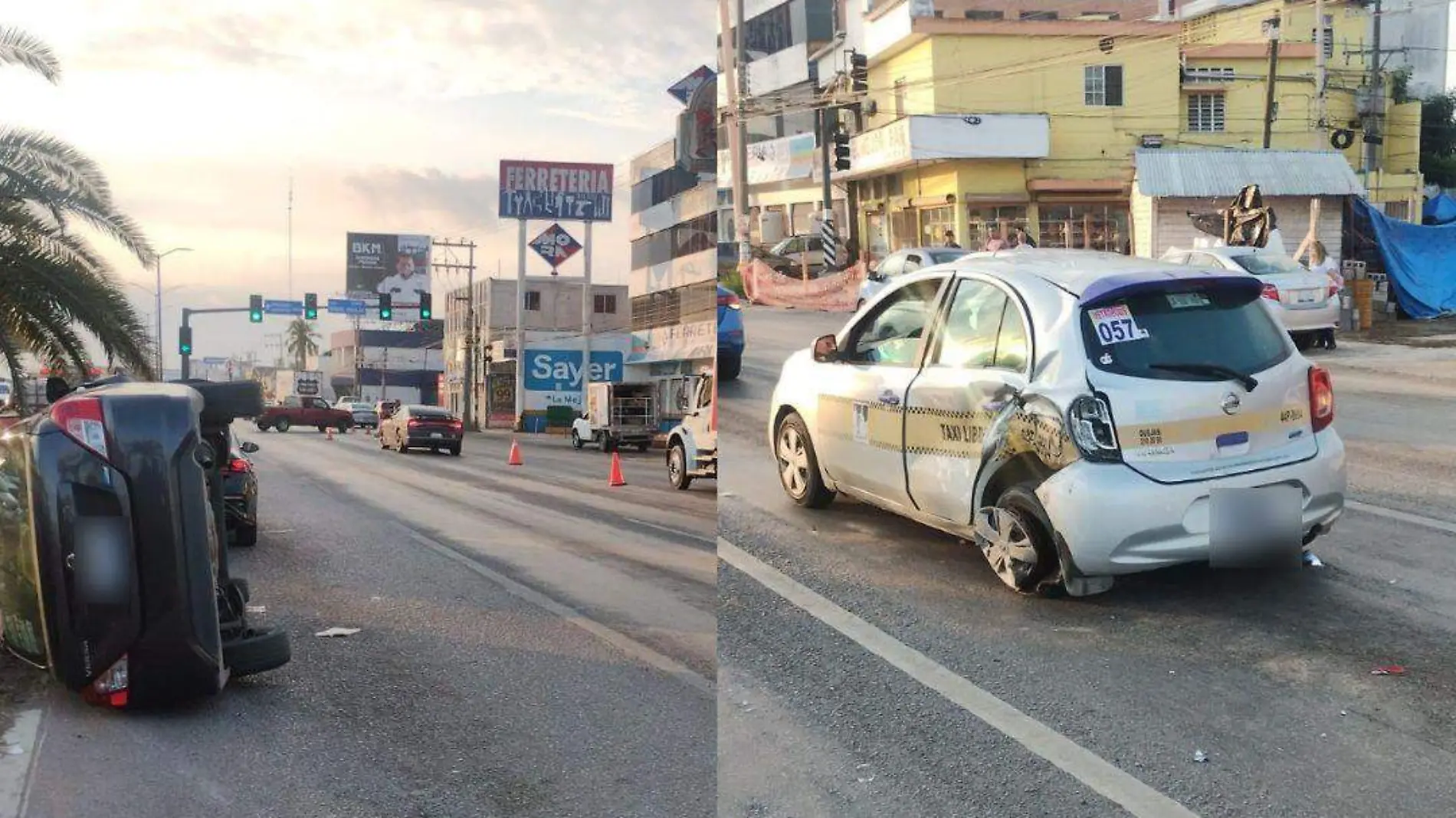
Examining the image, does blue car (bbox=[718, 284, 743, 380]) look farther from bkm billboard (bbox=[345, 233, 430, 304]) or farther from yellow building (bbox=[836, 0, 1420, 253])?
bkm billboard (bbox=[345, 233, 430, 304])

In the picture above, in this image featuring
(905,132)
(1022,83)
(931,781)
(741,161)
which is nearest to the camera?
(931,781)

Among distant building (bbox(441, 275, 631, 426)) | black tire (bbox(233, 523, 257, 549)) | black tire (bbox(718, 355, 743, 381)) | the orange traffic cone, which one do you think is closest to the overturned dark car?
black tire (bbox(233, 523, 257, 549))

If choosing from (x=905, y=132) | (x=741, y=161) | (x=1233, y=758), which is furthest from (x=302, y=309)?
(x=1233, y=758)

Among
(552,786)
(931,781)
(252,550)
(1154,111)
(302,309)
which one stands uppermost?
(1154,111)

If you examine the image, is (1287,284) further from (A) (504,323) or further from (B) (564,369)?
(A) (504,323)

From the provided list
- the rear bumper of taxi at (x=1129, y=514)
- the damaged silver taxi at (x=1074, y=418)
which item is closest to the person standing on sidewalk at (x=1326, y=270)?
the damaged silver taxi at (x=1074, y=418)

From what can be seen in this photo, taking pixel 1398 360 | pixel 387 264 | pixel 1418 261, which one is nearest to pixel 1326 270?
pixel 1398 360

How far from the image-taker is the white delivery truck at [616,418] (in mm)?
2389

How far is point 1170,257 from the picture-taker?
2.47m

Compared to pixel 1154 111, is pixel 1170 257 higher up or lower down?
lower down

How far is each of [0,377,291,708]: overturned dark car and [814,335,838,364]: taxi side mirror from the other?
120 centimetres

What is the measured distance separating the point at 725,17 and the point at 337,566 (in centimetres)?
179

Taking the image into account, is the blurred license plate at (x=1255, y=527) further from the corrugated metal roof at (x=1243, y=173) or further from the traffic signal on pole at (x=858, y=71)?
the traffic signal on pole at (x=858, y=71)

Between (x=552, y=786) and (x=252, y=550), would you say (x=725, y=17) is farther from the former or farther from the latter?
(x=252, y=550)
